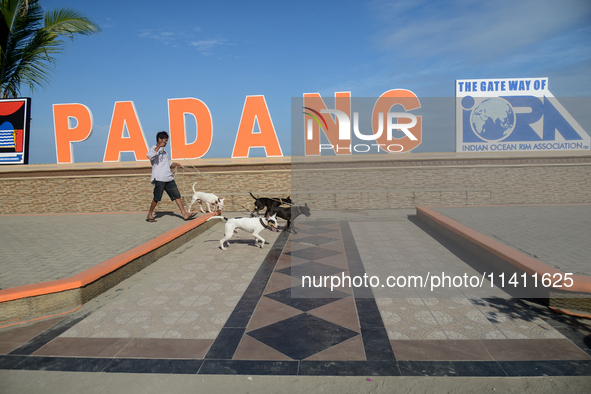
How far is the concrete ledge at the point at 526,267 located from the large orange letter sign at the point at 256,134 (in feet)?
27.2

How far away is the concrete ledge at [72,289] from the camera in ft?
14.4

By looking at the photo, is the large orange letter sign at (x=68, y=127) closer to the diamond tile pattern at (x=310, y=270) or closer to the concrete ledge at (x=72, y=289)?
the concrete ledge at (x=72, y=289)

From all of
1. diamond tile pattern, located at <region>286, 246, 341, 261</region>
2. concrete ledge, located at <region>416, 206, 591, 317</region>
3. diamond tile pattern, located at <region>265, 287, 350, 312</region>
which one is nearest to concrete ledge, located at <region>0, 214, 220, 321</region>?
diamond tile pattern, located at <region>265, 287, 350, 312</region>

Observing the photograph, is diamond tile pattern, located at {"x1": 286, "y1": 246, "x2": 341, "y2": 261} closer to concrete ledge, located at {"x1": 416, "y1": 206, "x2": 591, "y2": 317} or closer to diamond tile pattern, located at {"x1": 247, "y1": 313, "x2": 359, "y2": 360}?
concrete ledge, located at {"x1": 416, "y1": 206, "x2": 591, "y2": 317}

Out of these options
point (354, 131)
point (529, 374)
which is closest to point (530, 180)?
point (354, 131)

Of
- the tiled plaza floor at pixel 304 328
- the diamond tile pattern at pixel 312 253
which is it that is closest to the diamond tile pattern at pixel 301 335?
the tiled plaza floor at pixel 304 328

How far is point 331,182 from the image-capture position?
15375mm

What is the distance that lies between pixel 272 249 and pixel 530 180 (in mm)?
11913

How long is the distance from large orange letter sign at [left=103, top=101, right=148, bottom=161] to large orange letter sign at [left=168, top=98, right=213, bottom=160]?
1.28 meters

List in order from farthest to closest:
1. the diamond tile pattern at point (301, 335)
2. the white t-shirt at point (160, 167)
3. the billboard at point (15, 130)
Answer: the billboard at point (15, 130) < the white t-shirt at point (160, 167) < the diamond tile pattern at point (301, 335)

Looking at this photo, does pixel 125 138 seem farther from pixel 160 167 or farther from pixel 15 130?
pixel 160 167

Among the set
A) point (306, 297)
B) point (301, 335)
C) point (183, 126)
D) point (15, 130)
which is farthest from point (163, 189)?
point (15, 130)

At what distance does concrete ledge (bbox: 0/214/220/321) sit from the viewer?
4402mm

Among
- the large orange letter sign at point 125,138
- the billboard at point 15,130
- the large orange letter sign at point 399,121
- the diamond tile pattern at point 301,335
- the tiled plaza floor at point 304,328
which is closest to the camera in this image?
the tiled plaza floor at point 304,328
